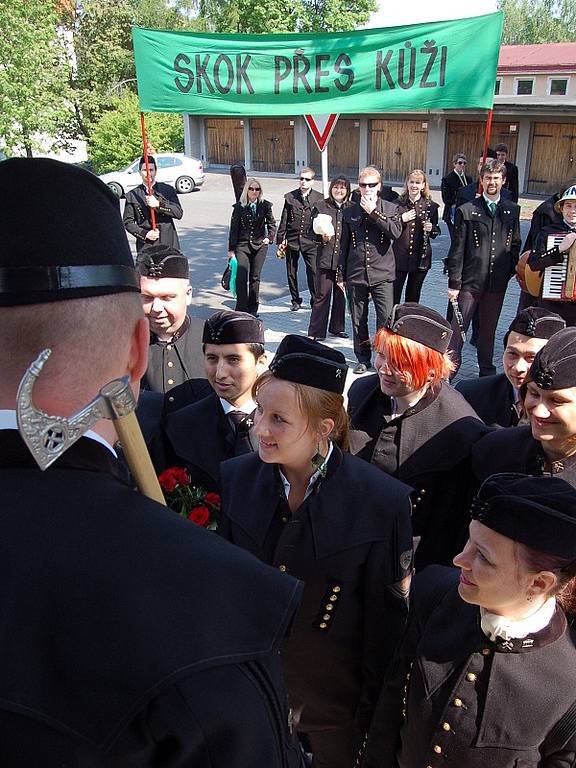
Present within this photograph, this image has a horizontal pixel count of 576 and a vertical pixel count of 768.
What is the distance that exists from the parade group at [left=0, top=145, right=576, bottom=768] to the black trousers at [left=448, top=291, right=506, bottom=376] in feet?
10.8

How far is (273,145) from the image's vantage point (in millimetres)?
31141

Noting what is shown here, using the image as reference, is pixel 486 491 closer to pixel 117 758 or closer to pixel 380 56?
pixel 117 758

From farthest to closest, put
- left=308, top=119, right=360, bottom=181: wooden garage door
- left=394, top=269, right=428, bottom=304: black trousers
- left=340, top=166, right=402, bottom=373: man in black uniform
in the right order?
left=308, top=119, right=360, bottom=181: wooden garage door → left=394, top=269, right=428, bottom=304: black trousers → left=340, top=166, right=402, bottom=373: man in black uniform

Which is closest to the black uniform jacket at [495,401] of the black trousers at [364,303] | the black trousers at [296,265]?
the black trousers at [364,303]

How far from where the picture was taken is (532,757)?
1711mm

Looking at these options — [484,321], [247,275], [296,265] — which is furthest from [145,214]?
[484,321]

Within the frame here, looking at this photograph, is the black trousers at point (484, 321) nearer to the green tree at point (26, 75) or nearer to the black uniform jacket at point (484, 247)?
the black uniform jacket at point (484, 247)

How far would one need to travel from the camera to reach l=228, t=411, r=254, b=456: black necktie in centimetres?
287

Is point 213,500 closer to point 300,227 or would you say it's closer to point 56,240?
point 56,240

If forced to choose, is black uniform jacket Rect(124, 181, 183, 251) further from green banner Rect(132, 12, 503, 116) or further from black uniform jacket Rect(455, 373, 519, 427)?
black uniform jacket Rect(455, 373, 519, 427)

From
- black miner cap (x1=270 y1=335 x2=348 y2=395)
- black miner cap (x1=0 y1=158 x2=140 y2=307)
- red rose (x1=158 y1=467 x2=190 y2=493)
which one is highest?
black miner cap (x1=0 y1=158 x2=140 y2=307)

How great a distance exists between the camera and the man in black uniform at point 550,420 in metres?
2.50

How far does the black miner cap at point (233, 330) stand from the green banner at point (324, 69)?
2.29 metres

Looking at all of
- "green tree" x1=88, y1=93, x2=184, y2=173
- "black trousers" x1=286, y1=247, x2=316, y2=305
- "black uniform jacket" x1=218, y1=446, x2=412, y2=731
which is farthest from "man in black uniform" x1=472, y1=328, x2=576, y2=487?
"green tree" x1=88, y1=93, x2=184, y2=173
